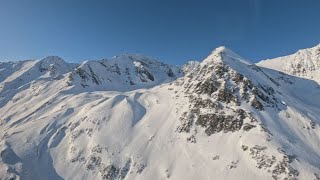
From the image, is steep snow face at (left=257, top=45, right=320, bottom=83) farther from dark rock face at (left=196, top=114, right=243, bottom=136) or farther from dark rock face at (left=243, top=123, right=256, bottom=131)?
dark rock face at (left=243, top=123, right=256, bottom=131)

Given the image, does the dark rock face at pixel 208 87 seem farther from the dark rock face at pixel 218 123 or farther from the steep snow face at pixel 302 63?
the steep snow face at pixel 302 63

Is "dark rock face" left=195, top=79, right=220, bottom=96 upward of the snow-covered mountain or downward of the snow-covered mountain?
upward

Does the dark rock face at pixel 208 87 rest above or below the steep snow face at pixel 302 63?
below

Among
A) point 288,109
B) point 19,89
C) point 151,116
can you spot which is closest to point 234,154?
point 288,109

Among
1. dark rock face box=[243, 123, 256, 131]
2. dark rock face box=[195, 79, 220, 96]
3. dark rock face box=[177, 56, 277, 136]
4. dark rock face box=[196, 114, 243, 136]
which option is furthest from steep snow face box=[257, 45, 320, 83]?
dark rock face box=[243, 123, 256, 131]

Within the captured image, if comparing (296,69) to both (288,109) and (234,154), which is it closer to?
(288,109)

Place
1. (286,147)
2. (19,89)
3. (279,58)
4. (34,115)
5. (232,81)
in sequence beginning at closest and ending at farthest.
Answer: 1. (286,147)
2. (232,81)
3. (34,115)
4. (279,58)
5. (19,89)

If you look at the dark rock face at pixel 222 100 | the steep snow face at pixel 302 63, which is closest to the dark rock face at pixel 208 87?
the dark rock face at pixel 222 100
